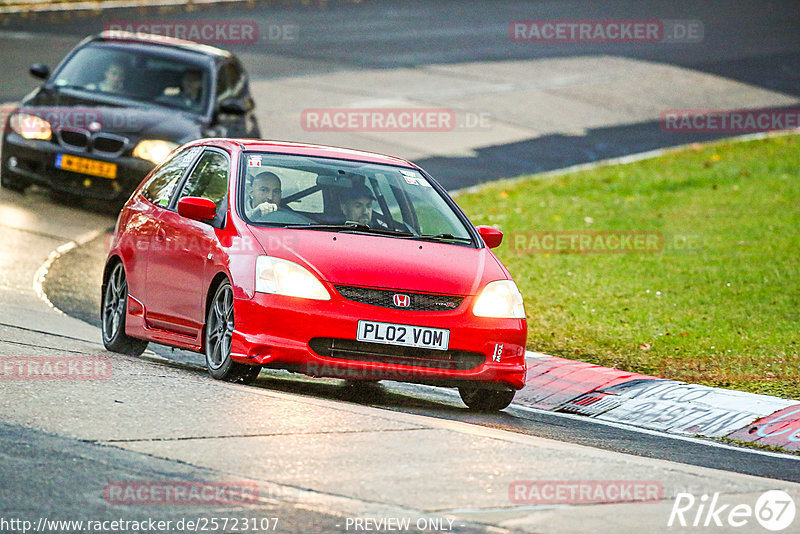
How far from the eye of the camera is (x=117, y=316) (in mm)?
10391

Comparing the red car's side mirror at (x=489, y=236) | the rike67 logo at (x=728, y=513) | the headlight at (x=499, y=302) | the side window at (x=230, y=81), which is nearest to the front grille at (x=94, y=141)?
the side window at (x=230, y=81)

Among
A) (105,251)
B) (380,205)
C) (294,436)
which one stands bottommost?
(105,251)

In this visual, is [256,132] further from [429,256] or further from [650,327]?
[429,256]

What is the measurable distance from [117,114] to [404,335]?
881cm

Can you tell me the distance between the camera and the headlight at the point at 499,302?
872 centimetres

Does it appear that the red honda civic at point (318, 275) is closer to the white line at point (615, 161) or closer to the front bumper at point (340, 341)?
the front bumper at point (340, 341)

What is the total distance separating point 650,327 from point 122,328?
440cm

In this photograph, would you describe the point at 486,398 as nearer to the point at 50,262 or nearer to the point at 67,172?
the point at 50,262

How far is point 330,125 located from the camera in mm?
23453

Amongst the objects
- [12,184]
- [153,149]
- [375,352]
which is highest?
[375,352]

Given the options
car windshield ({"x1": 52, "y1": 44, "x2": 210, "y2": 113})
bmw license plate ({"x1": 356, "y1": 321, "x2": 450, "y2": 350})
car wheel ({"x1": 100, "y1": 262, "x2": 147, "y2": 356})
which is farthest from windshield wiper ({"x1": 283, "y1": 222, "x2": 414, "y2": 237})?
car windshield ({"x1": 52, "y1": 44, "x2": 210, "y2": 113})

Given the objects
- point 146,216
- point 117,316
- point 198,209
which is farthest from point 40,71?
point 198,209

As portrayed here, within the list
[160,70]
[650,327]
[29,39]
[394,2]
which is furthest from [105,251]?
[394,2]

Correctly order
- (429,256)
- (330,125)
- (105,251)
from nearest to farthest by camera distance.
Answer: (429,256)
(105,251)
(330,125)
